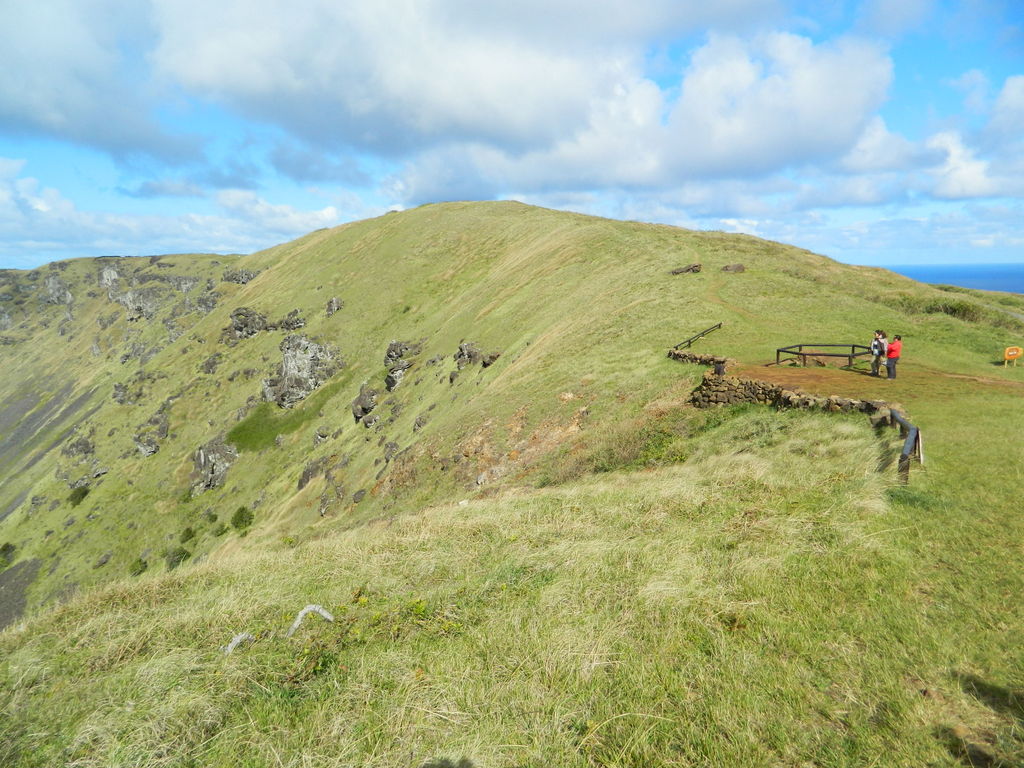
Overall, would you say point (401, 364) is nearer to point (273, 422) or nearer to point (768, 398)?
point (273, 422)

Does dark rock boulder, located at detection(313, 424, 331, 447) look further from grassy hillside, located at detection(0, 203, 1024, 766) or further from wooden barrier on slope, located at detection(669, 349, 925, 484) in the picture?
wooden barrier on slope, located at detection(669, 349, 925, 484)

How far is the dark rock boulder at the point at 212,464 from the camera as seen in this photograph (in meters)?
87.1

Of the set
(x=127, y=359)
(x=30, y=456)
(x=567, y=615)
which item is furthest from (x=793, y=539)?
(x=127, y=359)

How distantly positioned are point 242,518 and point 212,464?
82.0ft

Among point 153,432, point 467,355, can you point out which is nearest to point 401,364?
point 467,355

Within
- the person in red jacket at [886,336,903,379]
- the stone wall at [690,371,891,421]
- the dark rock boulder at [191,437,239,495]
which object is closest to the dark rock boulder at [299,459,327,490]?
the dark rock boulder at [191,437,239,495]

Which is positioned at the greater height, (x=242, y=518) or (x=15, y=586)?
(x=242, y=518)

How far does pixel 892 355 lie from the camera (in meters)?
19.8

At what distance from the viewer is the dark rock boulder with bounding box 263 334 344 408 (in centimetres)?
9244

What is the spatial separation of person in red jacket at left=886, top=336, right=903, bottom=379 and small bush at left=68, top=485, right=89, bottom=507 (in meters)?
145

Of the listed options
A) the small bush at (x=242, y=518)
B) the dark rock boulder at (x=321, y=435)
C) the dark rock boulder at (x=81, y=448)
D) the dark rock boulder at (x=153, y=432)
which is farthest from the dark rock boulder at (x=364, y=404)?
the dark rock boulder at (x=81, y=448)

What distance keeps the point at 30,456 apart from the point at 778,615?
714ft

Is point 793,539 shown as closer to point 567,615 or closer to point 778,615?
point 778,615

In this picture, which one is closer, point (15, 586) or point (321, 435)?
point (321, 435)
